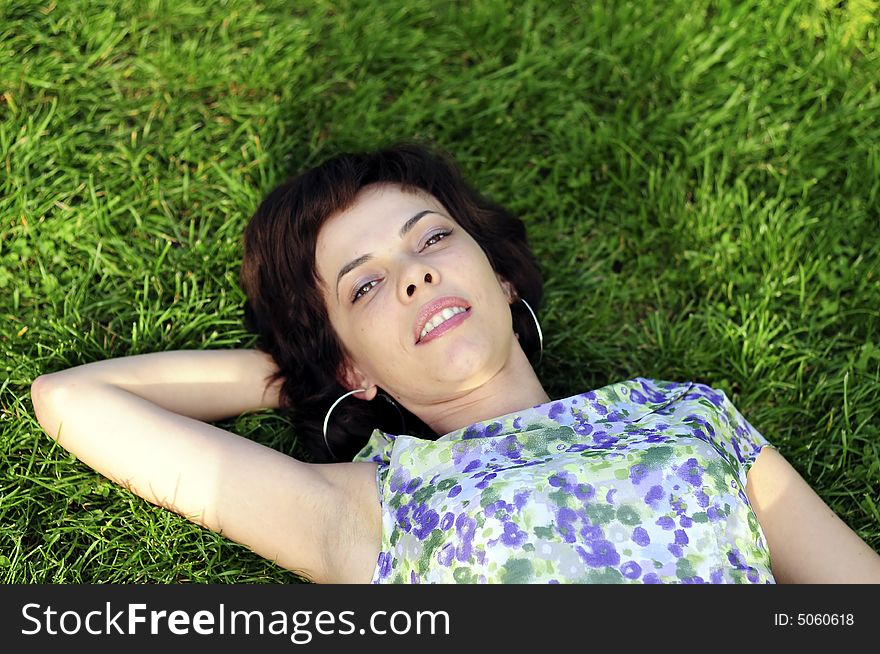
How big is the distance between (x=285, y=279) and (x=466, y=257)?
76cm

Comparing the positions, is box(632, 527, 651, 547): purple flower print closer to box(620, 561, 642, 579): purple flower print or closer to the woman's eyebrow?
box(620, 561, 642, 579): purple flower print

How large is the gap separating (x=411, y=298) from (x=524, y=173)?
1582 millimetres

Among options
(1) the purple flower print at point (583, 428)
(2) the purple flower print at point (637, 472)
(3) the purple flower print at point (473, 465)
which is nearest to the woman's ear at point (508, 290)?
(1) the purple flower print at point (583, 428)

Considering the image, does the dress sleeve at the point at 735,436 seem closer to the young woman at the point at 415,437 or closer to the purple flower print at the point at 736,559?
the young woman at the point at 415,437

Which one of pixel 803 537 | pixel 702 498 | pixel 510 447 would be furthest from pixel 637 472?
pixel 803 537

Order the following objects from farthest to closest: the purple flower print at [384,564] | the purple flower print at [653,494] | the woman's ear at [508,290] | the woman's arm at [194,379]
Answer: the woman's ear at [508,290]
the woman's arm at [194,379]
the purple flower print at [384,564]
the purple flower print at [653,494]

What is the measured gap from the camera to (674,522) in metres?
2.71

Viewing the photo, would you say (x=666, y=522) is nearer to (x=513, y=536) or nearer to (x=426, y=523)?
(x=513, y=536)

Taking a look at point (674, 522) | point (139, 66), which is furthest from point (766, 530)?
point (139, 66)

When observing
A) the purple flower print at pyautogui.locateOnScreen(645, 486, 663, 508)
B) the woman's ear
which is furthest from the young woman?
the woman's ear

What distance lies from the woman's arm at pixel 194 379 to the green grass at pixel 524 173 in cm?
20

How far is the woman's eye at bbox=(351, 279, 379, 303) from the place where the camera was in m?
3.21

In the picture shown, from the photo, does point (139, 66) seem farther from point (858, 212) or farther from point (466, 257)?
point (858, 212)

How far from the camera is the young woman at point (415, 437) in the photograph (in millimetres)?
2713
